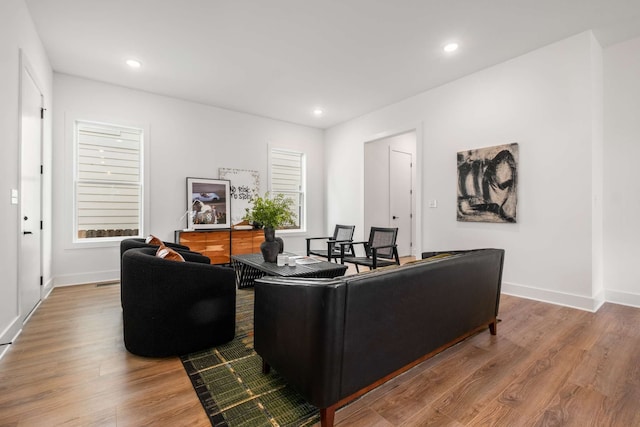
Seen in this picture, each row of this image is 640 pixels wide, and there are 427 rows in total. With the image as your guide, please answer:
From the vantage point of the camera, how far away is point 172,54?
3625mm

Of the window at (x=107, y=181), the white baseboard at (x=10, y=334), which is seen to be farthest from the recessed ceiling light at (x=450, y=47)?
the white baseboard at (x=10, y=334)

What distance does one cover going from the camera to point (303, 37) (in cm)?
328

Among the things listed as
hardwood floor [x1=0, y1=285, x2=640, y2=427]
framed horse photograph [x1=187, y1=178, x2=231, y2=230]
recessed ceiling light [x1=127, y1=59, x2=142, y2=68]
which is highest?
recessed ceiling light [x1=127, y1=59, x2=142, y2=68]

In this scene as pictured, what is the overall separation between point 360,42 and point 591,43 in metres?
2.45

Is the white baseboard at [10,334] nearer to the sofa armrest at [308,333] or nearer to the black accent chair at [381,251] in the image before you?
the sofa armrest at [308,333]

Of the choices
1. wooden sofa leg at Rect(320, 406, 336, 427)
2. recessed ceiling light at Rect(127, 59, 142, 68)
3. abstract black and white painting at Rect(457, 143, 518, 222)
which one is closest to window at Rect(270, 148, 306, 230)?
recessed ceiling light at Rect(127, 59, 142, 68)

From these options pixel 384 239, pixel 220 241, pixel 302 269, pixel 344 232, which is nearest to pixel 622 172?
pixel 384 239

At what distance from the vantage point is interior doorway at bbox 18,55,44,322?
2740 millimetres

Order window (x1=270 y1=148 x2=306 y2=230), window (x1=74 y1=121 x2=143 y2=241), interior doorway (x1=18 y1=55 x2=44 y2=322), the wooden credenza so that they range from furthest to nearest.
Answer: window (x1=270 y1=148 x2=306 y2=230)
the wooden credenza
window (x1=74 y1=121 x2=143 y2=241)
interior doorway (x1=18 y1=55 x2=44 y2=322)

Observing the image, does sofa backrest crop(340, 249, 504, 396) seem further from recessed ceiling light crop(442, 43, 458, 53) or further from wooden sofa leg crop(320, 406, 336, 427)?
recessed ceiling light crop(442, 43, 458, 53)

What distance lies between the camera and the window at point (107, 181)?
14.3 ft

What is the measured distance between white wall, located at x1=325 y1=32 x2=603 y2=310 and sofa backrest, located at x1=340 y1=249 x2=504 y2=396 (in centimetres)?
167

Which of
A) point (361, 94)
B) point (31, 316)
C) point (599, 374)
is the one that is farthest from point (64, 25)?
point (599, 374)

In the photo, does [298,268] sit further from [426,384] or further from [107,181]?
[107,181]
